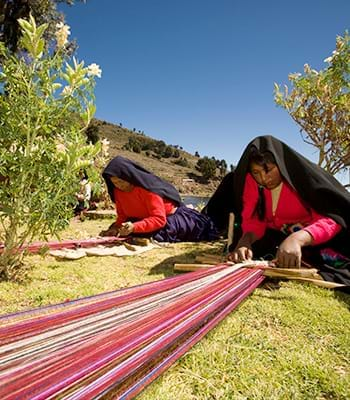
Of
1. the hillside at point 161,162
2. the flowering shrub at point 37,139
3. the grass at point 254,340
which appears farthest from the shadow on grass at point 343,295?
the hillside at point 161,162

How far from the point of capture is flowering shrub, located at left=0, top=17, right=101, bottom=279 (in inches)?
70.8

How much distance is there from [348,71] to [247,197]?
358 centimetres

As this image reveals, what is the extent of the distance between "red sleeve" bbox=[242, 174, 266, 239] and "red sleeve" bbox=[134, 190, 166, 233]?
44.0 inches

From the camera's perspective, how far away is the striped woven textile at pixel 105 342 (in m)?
0.80

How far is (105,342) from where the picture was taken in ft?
3.31

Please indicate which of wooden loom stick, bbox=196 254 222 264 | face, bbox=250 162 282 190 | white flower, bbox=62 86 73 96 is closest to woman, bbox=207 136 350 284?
face, bbox=250 162 282 190

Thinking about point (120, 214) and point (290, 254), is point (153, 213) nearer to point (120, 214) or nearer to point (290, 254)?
point (120, 214)

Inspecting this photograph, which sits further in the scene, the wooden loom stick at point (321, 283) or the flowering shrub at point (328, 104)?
the flowering shrub at point (328, 104)

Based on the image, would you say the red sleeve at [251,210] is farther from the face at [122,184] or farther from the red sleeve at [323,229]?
the face at [122,184]

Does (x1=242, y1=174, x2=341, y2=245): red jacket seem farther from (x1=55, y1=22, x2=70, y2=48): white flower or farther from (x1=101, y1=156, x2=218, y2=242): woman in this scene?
(x1=55, y1=22, x2=70, y2=48): white flower

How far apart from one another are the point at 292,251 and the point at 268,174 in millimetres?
726

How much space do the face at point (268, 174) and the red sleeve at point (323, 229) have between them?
467 millimetres

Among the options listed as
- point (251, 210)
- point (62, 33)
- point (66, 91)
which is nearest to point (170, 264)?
point (251, 210)

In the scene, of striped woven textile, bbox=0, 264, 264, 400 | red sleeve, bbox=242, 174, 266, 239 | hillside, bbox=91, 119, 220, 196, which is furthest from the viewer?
hillside, bbox=91, 119, 220, 196
